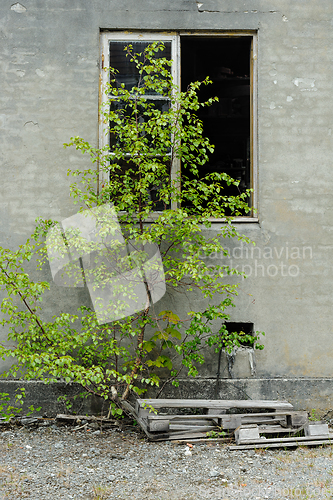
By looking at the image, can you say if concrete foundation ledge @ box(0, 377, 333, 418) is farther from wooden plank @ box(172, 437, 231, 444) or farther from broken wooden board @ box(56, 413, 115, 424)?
wooden plank @ box(172, 437, 231, 444)

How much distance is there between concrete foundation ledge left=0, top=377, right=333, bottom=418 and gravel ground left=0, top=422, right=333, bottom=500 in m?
0.35

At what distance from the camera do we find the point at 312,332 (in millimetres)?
4418

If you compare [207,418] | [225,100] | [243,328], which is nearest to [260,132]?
[243,328]

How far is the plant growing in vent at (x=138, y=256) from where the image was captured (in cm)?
387

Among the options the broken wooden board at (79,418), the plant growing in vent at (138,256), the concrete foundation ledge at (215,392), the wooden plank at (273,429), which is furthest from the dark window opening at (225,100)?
the broken wooden board at (79,418)

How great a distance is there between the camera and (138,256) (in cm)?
395

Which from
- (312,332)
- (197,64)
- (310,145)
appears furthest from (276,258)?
(197,64)

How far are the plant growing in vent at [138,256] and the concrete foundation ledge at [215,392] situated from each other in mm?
146

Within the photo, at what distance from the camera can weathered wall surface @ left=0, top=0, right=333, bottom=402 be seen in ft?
14.4

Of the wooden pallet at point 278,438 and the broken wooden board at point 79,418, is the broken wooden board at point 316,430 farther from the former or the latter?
the broken wooden board at point 79,418

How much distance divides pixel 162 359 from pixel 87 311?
897mm

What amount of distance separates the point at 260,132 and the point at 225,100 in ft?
8.26

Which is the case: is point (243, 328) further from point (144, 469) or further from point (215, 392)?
point (144, 469)

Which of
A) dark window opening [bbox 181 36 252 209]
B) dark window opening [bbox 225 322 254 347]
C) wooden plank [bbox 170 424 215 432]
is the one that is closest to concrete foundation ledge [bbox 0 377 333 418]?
dark window opening [bbox 225 322 254 347]
